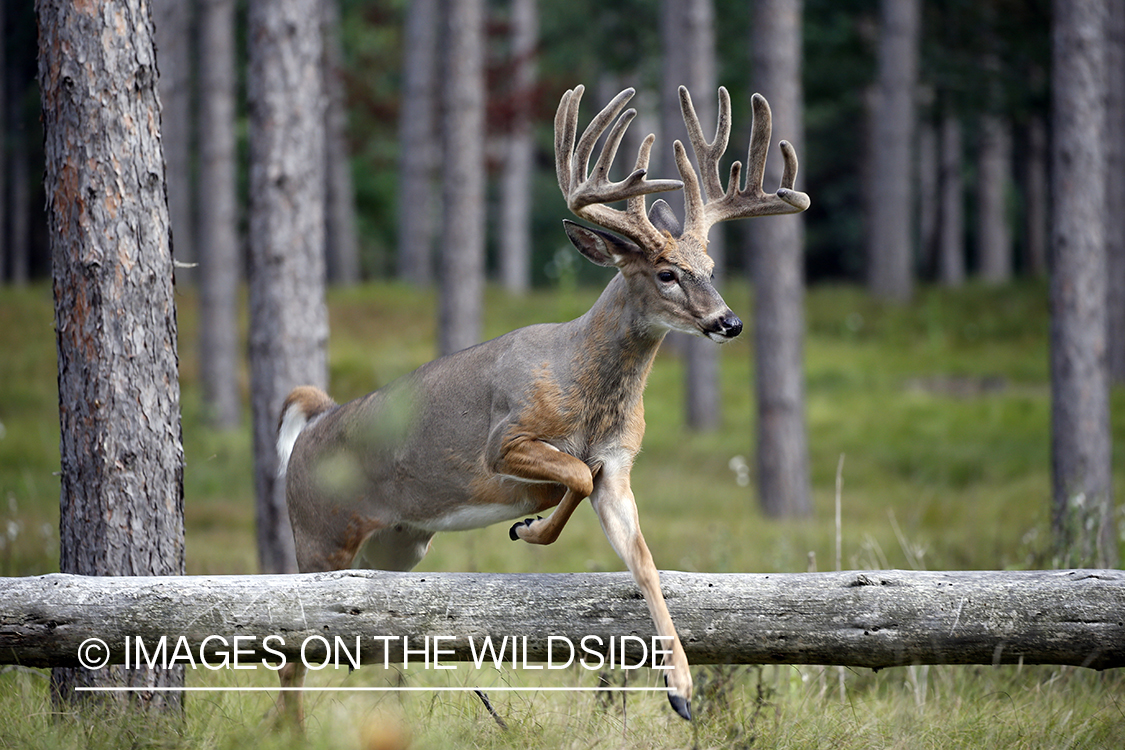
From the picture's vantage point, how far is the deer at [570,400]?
3.90 meters

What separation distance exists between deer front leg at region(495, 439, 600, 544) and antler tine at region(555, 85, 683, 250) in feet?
2.83

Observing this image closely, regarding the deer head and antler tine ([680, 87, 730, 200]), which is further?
antler tine ([680, 87, 730, 200])

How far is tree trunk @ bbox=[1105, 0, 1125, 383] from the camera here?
13500 millimetres

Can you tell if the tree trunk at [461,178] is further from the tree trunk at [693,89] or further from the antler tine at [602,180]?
the antler tine at [602,180]

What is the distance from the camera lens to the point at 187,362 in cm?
1772

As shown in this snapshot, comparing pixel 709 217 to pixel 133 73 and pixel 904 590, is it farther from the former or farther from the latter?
pixel 133 73

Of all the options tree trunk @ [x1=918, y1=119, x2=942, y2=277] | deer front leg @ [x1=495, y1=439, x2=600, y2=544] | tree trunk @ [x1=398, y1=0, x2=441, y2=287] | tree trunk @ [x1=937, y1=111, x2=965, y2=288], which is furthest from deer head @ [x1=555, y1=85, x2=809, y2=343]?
tree trunk @ [x1=918, y1=119, x2=942, y2=277]

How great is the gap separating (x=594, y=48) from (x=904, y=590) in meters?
20.5

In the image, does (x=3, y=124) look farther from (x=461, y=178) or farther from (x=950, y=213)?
(x=950, y=213)

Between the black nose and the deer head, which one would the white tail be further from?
the black nose

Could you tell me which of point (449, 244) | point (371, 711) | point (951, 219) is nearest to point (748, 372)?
point (449, 244)

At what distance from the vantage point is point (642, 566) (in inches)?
144

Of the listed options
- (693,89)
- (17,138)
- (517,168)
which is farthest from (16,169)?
(693,89)

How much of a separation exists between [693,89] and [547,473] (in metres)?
9.96
